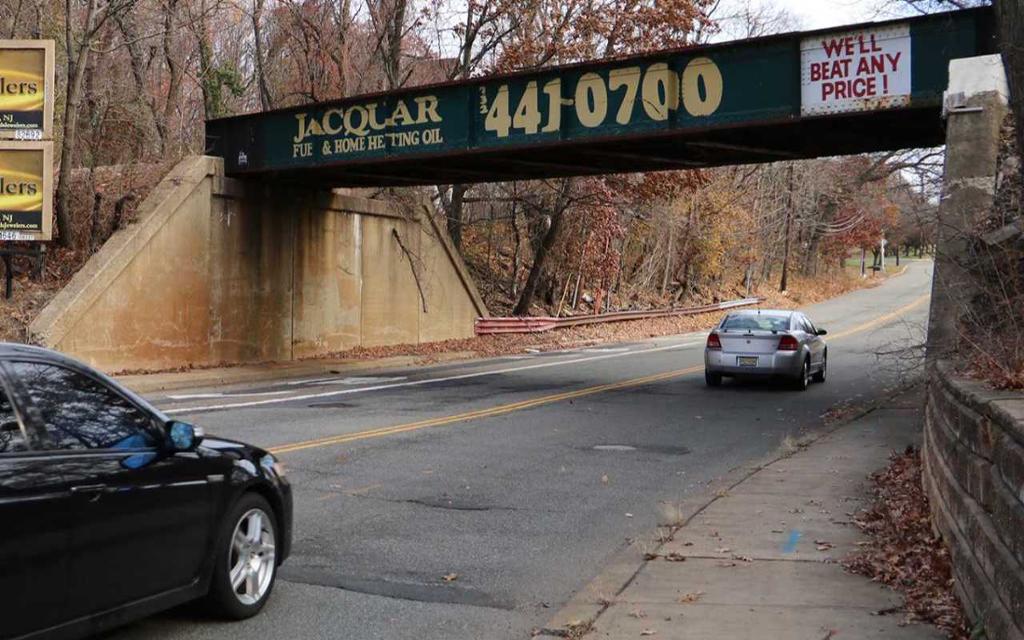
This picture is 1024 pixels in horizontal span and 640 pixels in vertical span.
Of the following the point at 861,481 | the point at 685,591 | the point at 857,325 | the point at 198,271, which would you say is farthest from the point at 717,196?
the point at 685,591

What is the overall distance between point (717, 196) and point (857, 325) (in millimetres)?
9665

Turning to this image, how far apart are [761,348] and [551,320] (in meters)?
17.2

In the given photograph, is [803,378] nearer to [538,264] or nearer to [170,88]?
[538,264]

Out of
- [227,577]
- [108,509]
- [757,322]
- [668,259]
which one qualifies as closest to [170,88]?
[757,322]

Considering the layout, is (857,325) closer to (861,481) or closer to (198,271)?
(198,271)

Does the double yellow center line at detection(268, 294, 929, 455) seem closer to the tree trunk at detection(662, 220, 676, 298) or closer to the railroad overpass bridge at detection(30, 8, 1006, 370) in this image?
the railroad overpass bridge at detection(30, 8, 1006, 370)

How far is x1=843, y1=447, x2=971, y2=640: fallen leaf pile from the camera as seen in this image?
5.75m

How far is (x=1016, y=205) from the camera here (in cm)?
1061

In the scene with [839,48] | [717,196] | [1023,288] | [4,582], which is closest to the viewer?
[4,582]

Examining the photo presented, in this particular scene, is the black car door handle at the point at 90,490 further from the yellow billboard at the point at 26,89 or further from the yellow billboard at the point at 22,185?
the yellow billboard at the point at 26,89

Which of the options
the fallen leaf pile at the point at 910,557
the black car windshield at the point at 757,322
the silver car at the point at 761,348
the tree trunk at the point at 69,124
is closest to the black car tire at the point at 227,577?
the fallen leaf pile at the point at 910,557

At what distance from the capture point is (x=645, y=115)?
18.3 meters

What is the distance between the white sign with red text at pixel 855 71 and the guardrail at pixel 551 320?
17483 millimetres

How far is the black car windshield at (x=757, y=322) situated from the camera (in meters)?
19.9
